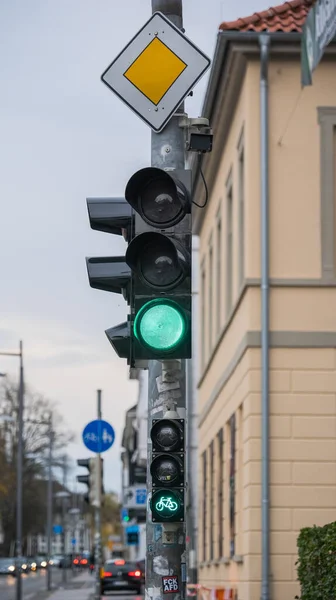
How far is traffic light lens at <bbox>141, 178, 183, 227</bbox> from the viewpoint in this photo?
8914 millimetres

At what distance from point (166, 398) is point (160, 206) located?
129 cm

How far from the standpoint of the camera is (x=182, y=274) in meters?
8.80

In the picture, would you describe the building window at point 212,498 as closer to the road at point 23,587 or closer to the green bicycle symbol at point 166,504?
the road at point 23,587

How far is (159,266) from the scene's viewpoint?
8867mm

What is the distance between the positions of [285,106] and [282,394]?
460 cm

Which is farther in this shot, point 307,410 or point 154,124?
point 307,410

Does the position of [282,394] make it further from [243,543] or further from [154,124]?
[154,124]

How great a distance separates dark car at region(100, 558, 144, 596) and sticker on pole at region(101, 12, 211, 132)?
44175 millimetres

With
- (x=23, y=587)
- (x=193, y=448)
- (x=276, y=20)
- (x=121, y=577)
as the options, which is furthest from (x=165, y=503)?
(x=23, y=587)

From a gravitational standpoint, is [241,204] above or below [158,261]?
above

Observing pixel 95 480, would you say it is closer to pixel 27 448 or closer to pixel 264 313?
pixel 264 313

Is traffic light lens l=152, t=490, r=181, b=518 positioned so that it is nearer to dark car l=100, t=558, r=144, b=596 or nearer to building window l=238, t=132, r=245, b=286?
building window l=238, t=132, r=245, b=286

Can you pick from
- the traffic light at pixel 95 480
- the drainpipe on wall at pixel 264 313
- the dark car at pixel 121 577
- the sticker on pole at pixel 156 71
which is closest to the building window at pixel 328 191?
the drainpipe on wall at pixel 264 313

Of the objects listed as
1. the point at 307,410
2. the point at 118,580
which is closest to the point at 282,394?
the point at 307,410
